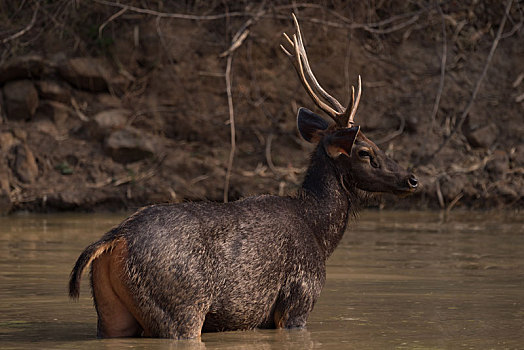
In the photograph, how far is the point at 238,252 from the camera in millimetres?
6672

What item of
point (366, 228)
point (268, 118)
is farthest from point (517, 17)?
point (366, 228)

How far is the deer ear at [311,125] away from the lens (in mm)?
7809

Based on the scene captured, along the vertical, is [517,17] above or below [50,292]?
below

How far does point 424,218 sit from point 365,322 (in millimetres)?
7316

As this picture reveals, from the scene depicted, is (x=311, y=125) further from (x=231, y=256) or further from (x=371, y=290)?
(x=371, y=290)

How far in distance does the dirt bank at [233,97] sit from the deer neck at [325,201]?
24.8 feet

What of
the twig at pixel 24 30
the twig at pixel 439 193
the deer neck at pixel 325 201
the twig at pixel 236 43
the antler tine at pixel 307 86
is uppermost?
the antler tine at pixel 307 86

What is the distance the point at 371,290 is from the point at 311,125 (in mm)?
1709

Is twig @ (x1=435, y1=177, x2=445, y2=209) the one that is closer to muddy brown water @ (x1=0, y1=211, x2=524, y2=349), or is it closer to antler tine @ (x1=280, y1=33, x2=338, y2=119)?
muddy brown water @ (x1=0, y1=211, x2=524, y2=349)

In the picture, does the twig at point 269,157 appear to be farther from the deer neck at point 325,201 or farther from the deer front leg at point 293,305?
the deer front leg at point 293,305

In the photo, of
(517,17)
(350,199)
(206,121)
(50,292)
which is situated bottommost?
(206,121)

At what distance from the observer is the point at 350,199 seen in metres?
7.63

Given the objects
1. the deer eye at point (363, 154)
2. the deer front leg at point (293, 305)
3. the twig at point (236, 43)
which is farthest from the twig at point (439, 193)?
the deer front leg at point (293, 305)

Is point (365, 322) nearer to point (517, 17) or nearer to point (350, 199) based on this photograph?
point (350, 199)
